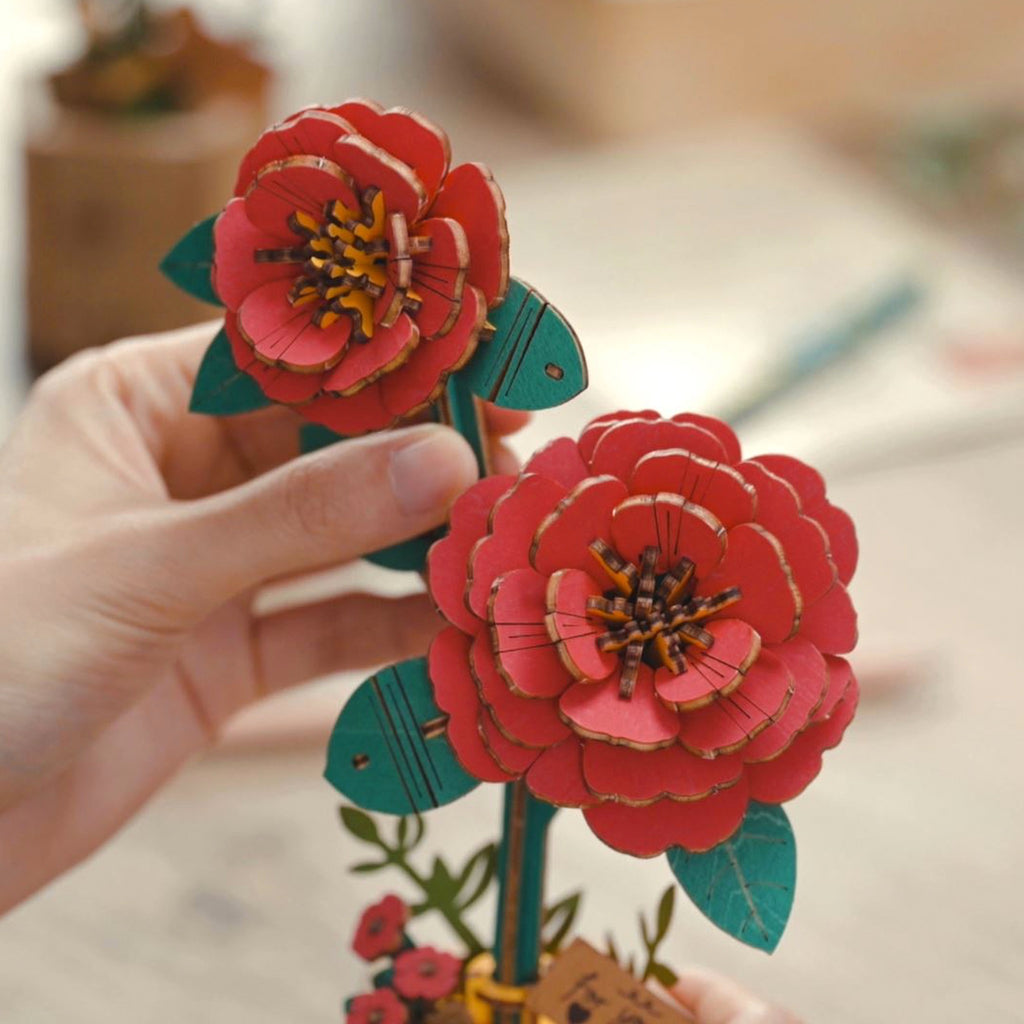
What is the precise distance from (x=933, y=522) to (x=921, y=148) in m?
0.41

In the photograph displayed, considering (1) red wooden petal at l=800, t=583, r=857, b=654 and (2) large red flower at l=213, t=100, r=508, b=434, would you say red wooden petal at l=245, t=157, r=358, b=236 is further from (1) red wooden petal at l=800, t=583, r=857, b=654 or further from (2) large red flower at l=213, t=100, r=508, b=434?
(1) red wooden petal at l=800, t=583, r=857, b=654

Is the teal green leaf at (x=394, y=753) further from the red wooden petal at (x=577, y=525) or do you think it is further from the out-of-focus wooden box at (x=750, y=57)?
the out-of-focus wooden box at (x=750, y=57)

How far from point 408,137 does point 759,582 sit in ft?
0.46

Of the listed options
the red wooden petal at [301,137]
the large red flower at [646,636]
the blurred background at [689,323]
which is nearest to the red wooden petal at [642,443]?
the large red flower at [646,636]

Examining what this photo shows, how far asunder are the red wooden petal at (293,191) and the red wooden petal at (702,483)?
100 millimetres

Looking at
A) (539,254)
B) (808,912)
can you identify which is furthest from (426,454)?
(539,254)

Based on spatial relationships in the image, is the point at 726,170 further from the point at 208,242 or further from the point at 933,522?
the point at 208,242

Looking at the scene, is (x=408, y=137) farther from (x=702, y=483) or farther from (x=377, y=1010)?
(x=377, y=1010)

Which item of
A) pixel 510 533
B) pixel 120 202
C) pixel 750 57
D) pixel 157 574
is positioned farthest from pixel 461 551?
pixel 750 57

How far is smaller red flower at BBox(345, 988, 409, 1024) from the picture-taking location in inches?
17.1

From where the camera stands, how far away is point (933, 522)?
0.90 m

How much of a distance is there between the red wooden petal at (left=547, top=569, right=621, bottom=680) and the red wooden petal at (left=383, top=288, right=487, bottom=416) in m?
0.06

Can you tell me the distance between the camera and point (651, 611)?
37cm

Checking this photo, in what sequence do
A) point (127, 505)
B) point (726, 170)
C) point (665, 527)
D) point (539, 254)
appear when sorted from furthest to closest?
point (726, 170)
point (539, 254)
point (127, 505)
point (665, 527)
